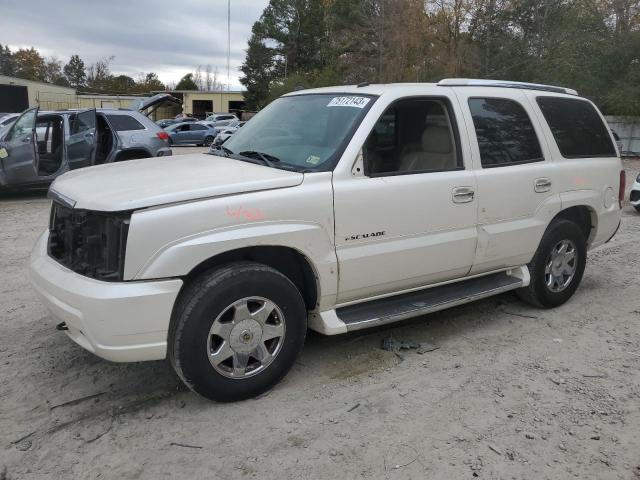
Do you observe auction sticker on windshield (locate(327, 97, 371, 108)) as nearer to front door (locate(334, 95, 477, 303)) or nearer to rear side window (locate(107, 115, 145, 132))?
front door (locate(334, 95, 477, 303))

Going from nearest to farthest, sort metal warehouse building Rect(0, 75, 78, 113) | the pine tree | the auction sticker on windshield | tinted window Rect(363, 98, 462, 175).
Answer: the auction sticker on windshield → tinted window Rect(363, 98, 462, 175) → metal warehouse building Rect(0, 75, 78, 113) → the pine tree

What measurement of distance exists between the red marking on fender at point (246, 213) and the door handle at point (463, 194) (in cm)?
155

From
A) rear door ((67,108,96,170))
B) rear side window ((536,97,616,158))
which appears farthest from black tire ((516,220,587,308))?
rear door ((67,108,96,170))

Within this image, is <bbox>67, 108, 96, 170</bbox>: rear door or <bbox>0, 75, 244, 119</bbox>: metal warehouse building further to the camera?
<bbox>0, 75, 244, 119</bbox>: metal warehouse building

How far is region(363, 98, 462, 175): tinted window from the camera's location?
4035 millimetres

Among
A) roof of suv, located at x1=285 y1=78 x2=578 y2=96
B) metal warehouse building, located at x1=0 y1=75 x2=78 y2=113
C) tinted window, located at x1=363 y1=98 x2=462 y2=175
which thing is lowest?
tinted window, located at x1=363 y1=98 x2=462 y2=175

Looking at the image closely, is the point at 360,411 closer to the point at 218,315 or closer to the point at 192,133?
the point at 218,315

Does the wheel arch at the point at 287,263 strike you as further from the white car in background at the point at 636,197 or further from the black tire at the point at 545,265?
the white car in background at the point at 636,197

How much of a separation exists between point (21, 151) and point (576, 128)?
9274 mm

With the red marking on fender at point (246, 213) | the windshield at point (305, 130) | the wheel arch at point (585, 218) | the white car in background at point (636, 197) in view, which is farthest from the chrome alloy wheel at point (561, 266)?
the white car in background at point (636, 197)

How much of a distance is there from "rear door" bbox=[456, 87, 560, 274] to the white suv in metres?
0.01

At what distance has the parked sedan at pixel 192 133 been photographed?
34.3 metres

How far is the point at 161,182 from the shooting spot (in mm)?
3309

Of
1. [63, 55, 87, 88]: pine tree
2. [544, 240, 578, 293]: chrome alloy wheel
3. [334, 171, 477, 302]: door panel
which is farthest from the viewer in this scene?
[63, 55, 87, 88]: pine tree
